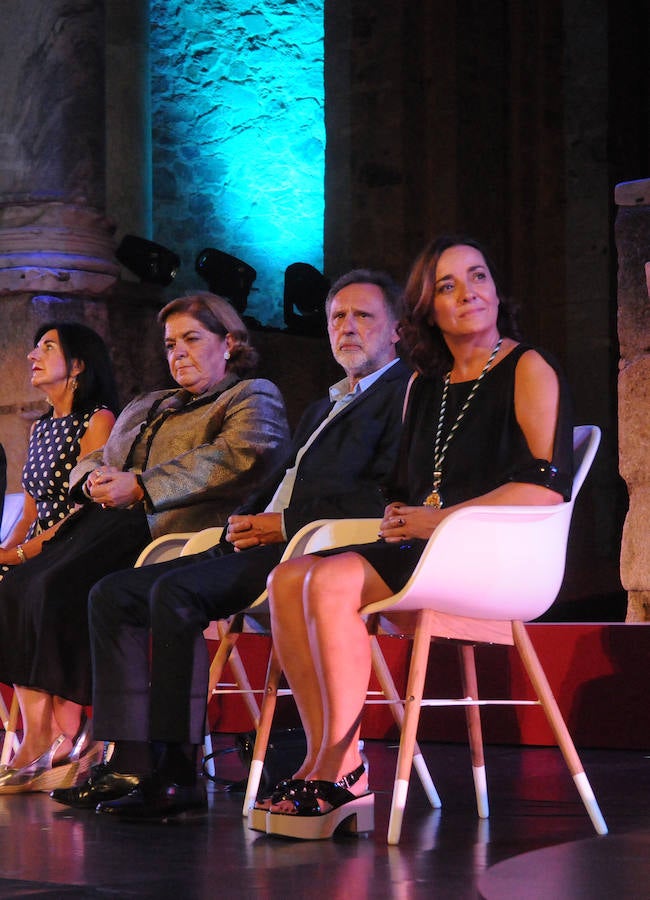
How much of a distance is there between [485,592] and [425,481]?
0.34m

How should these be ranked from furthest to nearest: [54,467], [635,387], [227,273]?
[227,273]
[635,387]
[54,467]

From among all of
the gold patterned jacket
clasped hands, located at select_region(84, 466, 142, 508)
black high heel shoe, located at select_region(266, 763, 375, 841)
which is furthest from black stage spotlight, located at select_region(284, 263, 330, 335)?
black high heel shoe, located at select_region(266, 763, 375, 841)

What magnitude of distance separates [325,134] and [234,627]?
27.4ft

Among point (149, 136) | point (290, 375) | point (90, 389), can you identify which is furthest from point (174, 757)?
point (149, 136)

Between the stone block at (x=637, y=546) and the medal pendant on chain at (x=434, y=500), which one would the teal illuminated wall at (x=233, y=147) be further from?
the medal pendant on chain at (x=434, y=500)

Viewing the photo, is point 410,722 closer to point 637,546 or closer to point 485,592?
point 485,592

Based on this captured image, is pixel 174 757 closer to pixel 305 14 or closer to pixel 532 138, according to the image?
pixel 532 138

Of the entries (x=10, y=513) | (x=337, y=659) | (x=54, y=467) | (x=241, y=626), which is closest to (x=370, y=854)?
(x=337, y=659)

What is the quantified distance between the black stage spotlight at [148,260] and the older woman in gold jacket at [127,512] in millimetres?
4684

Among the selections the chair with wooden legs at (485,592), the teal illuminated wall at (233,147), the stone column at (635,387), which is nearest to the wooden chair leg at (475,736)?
the chair with wooden legs at (485,592)

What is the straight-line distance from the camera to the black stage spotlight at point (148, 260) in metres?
8.55

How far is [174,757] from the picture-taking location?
307cm

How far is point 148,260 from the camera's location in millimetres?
8625

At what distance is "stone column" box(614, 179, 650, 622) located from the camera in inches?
182
